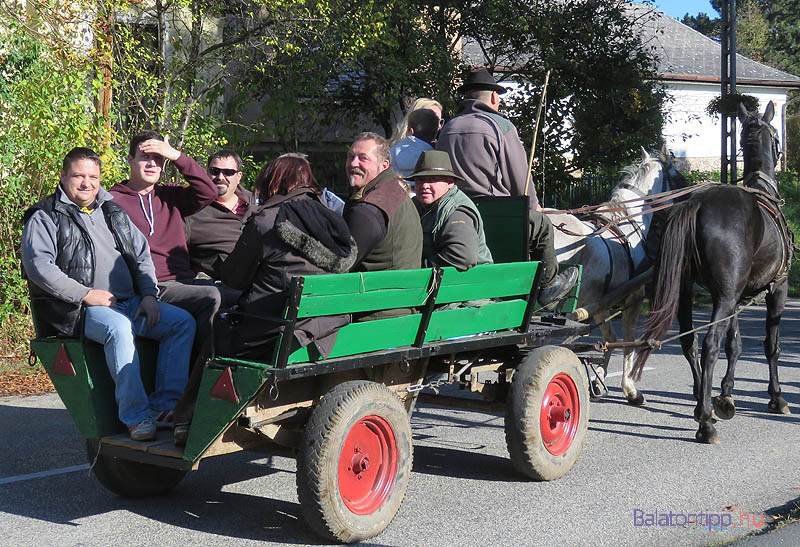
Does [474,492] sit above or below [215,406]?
below

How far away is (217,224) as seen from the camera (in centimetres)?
628

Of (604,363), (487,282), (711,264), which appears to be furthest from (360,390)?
(711,264)

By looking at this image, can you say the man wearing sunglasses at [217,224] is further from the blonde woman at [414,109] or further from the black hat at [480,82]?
the black hat at [480,82]

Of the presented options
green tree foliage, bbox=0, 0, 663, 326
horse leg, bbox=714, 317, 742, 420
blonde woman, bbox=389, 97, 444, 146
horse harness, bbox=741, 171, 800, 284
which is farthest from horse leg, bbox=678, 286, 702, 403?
green tree foliage, bbox=0, 0, 663, 326

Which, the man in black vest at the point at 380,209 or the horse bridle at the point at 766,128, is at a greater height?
the horse bridle at the point at 766,128

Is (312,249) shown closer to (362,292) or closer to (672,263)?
(362,292)

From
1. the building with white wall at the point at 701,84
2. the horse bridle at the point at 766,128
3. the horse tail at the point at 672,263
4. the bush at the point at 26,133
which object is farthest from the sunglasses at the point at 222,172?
the building with white wall at the point at 701,84

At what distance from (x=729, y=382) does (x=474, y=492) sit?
3077 millimetres

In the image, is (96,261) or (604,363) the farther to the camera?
(604,363)

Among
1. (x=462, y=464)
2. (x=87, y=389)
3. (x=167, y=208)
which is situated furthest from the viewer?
(x=462, y=464)

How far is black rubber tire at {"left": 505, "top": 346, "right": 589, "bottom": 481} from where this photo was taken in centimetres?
553

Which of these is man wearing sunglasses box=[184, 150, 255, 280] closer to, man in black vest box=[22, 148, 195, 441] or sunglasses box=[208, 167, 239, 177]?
sunglasses box=[208, 167, 239, 177]

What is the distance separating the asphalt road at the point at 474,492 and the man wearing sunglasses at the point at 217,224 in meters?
1.45

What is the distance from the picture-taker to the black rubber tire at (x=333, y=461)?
14.3 feet
